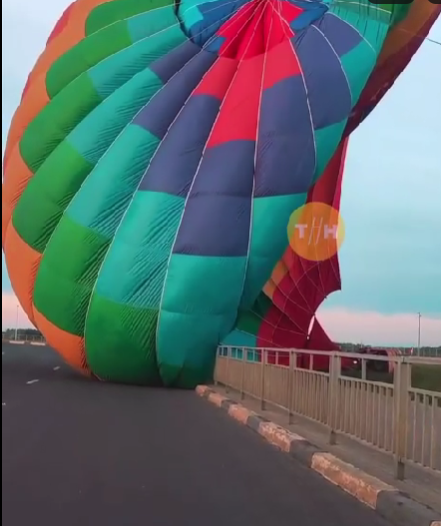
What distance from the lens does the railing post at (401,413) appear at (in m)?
7.04

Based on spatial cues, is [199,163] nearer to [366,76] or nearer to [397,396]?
[366,76]

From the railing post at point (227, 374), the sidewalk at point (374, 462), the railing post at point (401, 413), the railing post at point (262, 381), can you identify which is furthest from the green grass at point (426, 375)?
the railing post at point (227, 374)

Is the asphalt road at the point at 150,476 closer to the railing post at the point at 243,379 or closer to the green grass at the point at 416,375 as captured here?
→ the green grass at the point at 416,375

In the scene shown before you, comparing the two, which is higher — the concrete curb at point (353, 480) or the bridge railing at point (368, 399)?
the bridge railing at point (368, 399)

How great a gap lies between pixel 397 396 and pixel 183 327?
10.7 m

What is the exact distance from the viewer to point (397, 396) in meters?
7.19

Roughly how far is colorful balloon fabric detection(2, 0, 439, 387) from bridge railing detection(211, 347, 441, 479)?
4.79m

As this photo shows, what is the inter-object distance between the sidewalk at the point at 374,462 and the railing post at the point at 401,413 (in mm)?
110

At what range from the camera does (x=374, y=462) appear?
815 cm

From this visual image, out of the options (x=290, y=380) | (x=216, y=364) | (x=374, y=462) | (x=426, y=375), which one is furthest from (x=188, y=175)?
(x=374, y=462)

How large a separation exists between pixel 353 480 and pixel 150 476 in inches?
73.1

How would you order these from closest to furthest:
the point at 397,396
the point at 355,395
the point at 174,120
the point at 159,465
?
the point at 397,396
the point at 159,465
the point at 355,395
the point at 174,120

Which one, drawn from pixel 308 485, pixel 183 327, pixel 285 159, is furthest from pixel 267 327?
pixel 308 485

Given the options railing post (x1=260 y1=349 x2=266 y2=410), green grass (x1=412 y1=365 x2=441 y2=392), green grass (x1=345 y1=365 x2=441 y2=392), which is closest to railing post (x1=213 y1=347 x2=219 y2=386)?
railing post (x1=260 y1=349 x2=266 y2=410)
